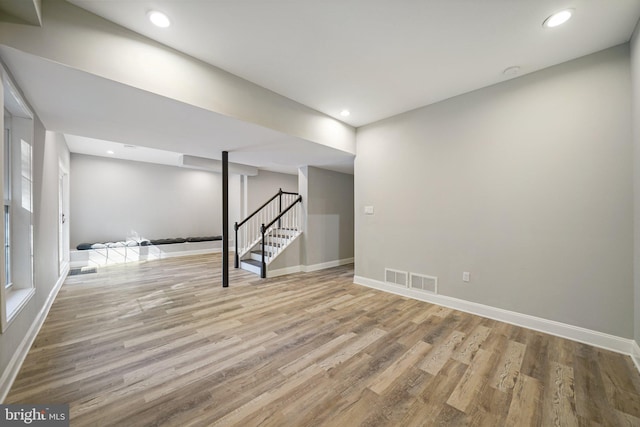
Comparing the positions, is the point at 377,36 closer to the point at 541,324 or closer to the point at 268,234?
the point at 541,324

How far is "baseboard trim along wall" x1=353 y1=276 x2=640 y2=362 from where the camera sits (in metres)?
2.26

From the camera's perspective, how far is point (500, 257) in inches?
116

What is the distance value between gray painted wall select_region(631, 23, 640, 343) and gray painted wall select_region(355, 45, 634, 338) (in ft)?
0.29

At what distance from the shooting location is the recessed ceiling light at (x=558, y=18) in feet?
6.34

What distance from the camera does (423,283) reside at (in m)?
3.61

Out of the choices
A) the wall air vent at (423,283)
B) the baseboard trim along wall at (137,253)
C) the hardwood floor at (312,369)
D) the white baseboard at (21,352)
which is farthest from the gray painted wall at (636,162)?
the baseboard trim along wall at (137,253)

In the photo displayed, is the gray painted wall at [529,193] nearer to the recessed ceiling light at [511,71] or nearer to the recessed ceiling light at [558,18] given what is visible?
the recessed ceiling light at [511,71]

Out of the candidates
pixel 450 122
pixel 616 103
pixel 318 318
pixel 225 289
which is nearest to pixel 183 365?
pixel 318 318

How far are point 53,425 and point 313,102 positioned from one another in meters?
3.80

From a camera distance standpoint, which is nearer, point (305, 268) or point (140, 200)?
point (305, 268)

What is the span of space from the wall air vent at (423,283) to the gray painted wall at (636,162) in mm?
1759

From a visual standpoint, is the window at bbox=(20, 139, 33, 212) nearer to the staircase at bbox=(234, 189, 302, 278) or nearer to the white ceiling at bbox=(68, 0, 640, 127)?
the white ceiling at bbox=(68, 0, 640, 127)
